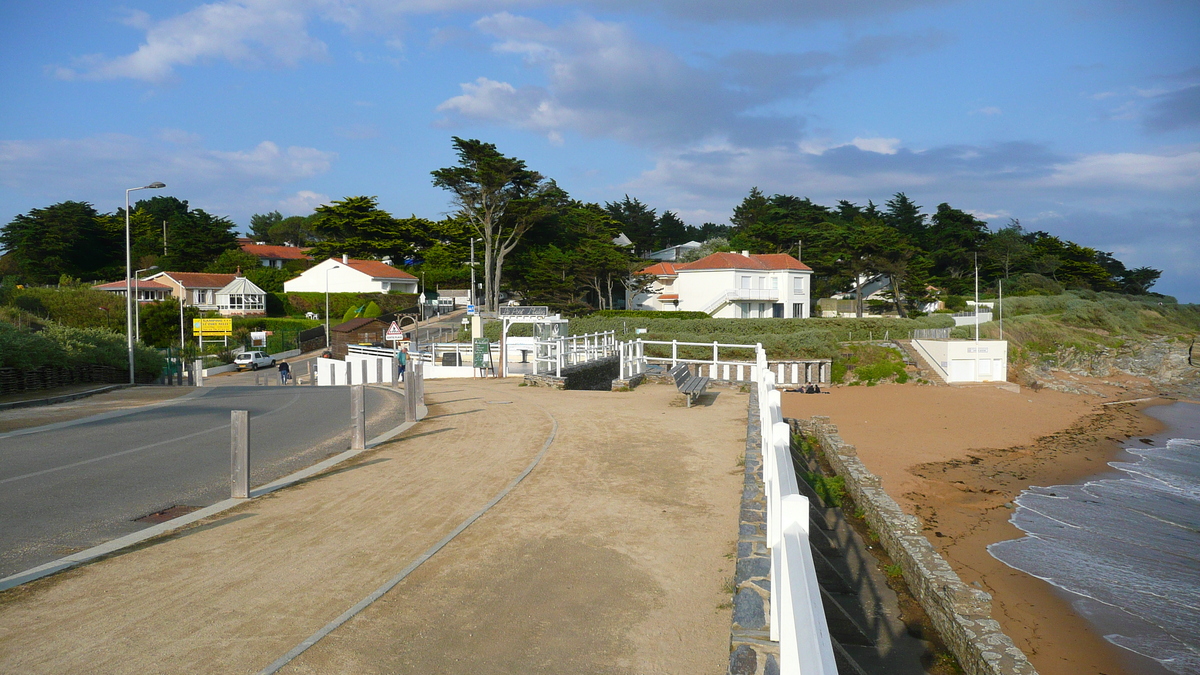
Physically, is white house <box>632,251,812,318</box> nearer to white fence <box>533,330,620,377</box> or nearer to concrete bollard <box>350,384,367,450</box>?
white fence <box>533,330,620,377</box>

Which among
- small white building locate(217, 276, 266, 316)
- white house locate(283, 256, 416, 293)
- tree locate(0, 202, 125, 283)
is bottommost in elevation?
small white building locate(217, 276, 266, 316)

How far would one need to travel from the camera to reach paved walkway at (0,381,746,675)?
4258 mm

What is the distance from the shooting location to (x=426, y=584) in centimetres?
534

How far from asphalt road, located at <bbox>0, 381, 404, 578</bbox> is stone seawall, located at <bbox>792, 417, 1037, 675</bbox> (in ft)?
24.5

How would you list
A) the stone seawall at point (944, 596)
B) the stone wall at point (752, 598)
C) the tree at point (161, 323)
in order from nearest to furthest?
the stone wall at point (752, 598)
the stone seawall at point (944, 596)
the tree at point (161, 323)

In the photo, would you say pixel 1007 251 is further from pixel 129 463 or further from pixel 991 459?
pixel 129 463

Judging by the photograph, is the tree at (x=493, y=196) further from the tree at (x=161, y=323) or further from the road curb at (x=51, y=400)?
the road curb at (x=51, y=400)

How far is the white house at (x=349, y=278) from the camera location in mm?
68438

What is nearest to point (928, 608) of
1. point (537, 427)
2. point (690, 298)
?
point (537, 427)

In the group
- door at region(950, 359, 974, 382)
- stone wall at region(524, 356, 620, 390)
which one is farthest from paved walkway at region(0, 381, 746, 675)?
door at region(950, 359, 974, 382)

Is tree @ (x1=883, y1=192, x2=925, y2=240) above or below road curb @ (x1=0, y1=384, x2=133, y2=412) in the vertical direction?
above

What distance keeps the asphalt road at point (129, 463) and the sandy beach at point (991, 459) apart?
9.08 metres

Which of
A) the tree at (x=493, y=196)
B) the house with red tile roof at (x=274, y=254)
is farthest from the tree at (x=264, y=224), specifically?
the tree at (x=493, y=196)

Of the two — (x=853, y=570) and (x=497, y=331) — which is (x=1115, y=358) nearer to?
(x=497, y=331)
